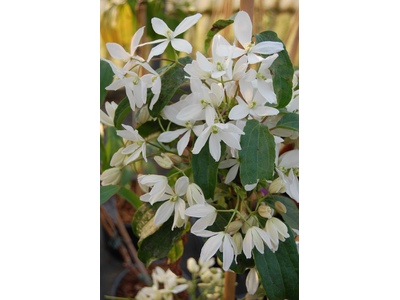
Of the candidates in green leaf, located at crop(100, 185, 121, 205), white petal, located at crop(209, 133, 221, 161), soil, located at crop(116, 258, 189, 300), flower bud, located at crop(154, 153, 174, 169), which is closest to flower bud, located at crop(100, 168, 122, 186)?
green leaf, located at crop(100, 185, 121, 205)

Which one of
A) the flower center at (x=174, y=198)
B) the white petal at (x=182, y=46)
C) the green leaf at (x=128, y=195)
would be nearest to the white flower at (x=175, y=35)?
the white petal at (x=182, y=46)

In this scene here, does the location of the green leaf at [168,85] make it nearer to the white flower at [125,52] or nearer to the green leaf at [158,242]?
the white flower at [125,52]

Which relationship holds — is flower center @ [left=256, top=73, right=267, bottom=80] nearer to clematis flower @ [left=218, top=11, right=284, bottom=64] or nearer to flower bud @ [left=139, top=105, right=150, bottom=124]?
clematis flower @ [left=218, top=11, right=284, bottom=64]

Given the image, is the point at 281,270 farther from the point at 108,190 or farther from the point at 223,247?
the point at 108,190

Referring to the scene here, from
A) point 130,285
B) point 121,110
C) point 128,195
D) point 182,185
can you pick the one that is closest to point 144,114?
point 121,110

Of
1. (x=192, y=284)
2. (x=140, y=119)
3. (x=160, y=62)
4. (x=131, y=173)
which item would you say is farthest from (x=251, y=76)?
(x=131, y=173)
